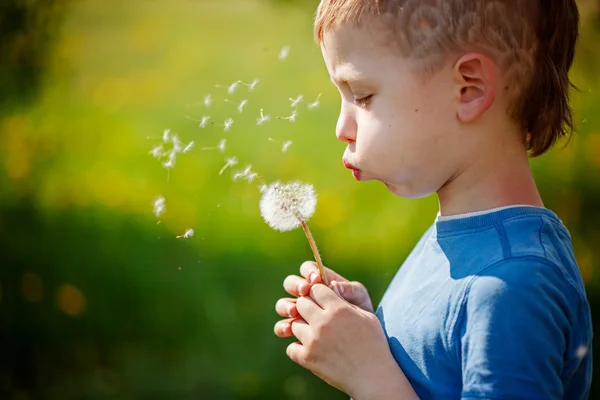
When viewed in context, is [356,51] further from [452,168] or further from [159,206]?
[159,206]

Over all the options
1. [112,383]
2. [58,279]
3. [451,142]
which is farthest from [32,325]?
[451,142]

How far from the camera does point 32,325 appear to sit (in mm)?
2424

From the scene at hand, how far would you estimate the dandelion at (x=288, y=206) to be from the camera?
1186 mm

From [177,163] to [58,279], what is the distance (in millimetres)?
625

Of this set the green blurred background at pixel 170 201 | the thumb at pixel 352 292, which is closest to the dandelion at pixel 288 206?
the thumb at pixel 352 292

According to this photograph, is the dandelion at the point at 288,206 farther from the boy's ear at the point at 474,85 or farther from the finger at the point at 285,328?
the boy's ear at the point at 474,85

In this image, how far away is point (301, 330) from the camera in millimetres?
1124

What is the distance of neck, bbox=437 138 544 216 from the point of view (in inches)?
41.2

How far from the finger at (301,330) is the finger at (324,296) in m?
0.04

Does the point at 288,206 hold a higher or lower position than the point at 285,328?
higher

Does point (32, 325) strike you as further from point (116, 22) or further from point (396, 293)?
point (396, 293)

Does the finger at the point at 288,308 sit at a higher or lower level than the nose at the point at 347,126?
lower

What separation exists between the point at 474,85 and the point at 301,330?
1.56ft

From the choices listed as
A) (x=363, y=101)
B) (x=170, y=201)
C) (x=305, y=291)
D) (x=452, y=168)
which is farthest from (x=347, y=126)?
(x=170, y=201)
